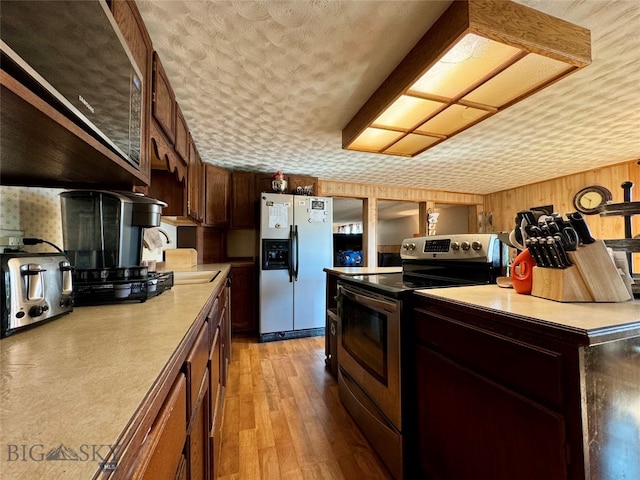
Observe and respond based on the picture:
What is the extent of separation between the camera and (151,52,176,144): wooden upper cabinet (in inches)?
56.1

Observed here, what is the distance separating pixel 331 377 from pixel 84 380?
2.18 metres

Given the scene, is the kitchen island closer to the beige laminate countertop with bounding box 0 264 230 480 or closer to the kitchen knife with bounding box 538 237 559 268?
the kitchen knife with bounding box 538 237 559 268

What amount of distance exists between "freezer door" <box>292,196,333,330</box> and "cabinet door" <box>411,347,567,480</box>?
2.26 meters

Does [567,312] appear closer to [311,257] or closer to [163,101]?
[163,101]

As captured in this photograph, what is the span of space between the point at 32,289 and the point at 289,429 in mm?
1539

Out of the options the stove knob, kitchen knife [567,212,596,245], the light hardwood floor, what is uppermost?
kitchen knife [567,212,596,245]

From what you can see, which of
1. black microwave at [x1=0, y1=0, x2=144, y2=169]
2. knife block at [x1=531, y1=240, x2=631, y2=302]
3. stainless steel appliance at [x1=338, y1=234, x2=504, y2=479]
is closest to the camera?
black microwave at [x1=0, y1=0, x2=144, y2=169]

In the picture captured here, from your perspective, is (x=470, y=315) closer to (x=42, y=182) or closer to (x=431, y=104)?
(x=431, y=104)

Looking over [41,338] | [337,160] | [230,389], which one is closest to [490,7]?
[41,338]

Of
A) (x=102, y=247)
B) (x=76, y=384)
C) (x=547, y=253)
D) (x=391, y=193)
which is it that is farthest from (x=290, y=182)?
(x=76, y=384)

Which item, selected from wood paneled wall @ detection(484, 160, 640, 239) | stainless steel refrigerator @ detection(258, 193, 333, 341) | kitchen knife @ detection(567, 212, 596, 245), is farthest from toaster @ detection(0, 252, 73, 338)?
wood paneled wall @ detection(484, 160, 640, 239)

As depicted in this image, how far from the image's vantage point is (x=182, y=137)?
211cm

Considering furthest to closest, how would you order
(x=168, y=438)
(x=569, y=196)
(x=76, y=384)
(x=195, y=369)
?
(x=569, y=196)
(x=195, y=369)
(x=168, y=438)
(x=76, y=384)

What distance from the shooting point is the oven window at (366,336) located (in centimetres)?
139
